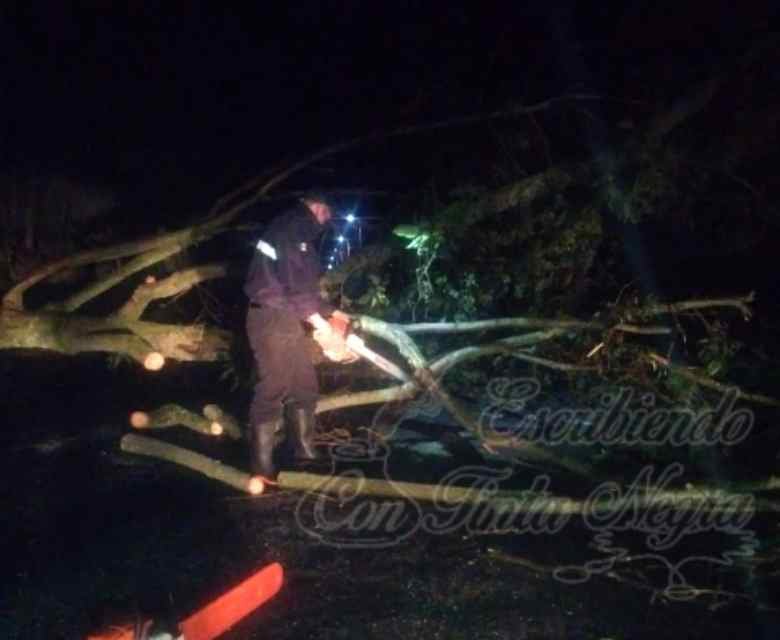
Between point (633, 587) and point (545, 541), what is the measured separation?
0.53 metres

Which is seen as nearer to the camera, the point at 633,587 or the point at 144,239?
the point at 633,587

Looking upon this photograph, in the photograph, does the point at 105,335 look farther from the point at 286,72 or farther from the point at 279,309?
the point at 286,72

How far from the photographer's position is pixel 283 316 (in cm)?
431

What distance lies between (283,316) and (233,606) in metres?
1.67

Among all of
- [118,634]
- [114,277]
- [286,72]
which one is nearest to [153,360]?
[114,277]

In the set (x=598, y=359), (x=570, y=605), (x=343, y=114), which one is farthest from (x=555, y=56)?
(x=570, y=605)

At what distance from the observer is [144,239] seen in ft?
18.3

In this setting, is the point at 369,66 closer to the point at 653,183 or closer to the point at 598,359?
the point at 653,183

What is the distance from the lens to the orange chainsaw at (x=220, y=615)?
9.03 feet

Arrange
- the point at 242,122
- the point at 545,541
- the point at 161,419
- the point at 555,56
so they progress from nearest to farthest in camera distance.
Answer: the point at 545,541 → the point at 161,419 → the point at 555,56 → the point at 242,122

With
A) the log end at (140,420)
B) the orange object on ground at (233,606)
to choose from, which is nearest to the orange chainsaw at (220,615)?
the orange object on ground at (233,606)

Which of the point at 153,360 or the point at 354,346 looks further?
the point at 153,360

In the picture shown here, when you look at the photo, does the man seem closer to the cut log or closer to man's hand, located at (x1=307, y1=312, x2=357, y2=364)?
man's hand, located at (x1=307, y1=312, x2=357, y2=364)

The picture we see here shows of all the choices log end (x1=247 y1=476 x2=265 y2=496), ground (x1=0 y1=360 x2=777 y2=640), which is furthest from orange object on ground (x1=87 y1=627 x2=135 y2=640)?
log end (x1=247 y1=476 x2=265 y2=496)
